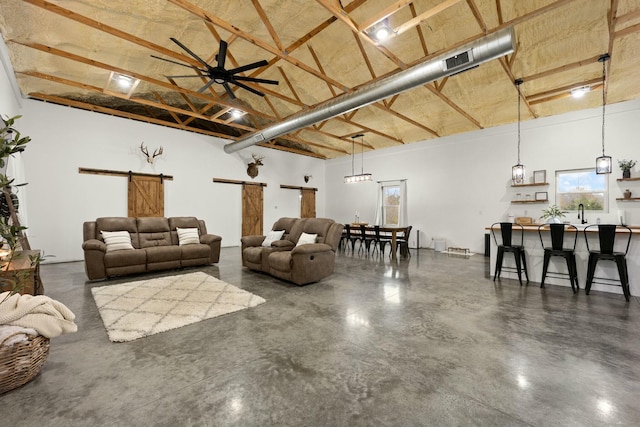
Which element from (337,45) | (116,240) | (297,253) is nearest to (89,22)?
(116,240)

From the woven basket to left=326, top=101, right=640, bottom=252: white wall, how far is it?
8518mm

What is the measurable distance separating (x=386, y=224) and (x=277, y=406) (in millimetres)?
8591

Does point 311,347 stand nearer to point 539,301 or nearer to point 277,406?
point 277,406

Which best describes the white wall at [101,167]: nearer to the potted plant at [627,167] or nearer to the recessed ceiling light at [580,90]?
the recessed ceiling light at [580,90]

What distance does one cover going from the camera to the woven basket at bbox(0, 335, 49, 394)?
1.72 meters

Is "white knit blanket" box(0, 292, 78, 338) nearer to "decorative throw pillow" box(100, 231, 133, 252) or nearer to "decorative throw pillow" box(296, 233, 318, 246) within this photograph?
"decorative throw pillow" box(100, 231, 133, 252)

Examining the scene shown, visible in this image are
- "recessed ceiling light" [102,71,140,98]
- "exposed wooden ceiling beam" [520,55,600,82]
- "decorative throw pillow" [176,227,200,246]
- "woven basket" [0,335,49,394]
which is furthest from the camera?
"decorative throw pillow" [176,227,200,246]

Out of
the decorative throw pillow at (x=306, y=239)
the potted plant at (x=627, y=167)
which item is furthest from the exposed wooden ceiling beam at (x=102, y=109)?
the potted plant at (x=627, y=167)

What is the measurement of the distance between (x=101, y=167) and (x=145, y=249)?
3431 mm

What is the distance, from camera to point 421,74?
430cm

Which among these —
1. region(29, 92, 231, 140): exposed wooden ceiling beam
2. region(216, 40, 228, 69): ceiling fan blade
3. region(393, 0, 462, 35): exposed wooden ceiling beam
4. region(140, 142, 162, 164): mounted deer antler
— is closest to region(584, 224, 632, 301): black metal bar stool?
region(393, 0, 462, 35): exposed wooden ceiling beam

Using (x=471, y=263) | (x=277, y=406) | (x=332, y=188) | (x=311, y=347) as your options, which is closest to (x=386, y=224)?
(x=332, y=188)

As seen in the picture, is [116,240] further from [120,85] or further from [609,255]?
[609,255]

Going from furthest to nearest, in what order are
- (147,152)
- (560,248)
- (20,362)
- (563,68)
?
(147,152), (563,68), (560,248), (20,362)
